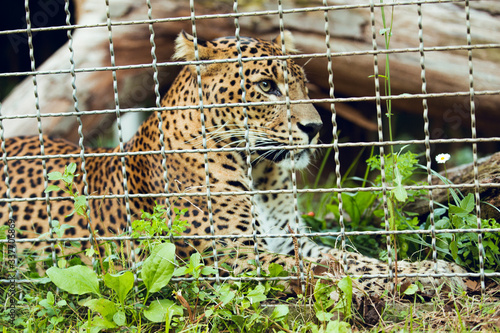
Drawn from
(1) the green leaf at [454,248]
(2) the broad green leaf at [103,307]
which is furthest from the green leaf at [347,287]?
(2) the broad green leaf at [103,307]

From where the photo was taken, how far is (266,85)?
379 cm

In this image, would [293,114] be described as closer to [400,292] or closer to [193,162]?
[193,162]

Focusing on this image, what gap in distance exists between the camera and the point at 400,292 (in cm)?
280

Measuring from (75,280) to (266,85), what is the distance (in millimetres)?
1892

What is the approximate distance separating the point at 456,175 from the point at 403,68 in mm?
1502

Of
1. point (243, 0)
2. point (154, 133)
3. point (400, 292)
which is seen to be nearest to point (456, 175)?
point (400, 292)

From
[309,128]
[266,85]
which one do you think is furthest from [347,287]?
[266,85]

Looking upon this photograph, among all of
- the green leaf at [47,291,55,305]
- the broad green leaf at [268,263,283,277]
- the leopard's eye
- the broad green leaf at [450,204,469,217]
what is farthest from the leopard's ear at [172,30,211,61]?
the broad green leaf at [450,204,469,217]

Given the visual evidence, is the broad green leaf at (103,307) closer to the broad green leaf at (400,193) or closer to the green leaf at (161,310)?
the green leaf at (161,310)

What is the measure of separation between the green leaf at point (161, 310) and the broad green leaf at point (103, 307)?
0.17 m

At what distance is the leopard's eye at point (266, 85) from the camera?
3.78 metres

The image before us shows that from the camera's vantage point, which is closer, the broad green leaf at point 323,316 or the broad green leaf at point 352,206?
the broad green leaf at point 323,316

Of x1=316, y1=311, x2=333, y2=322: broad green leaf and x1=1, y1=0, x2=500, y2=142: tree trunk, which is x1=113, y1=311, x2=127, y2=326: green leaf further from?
x1=1, y1=0, x2=500, y2=142: tree trunk

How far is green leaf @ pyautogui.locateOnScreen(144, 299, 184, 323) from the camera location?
2604mm
